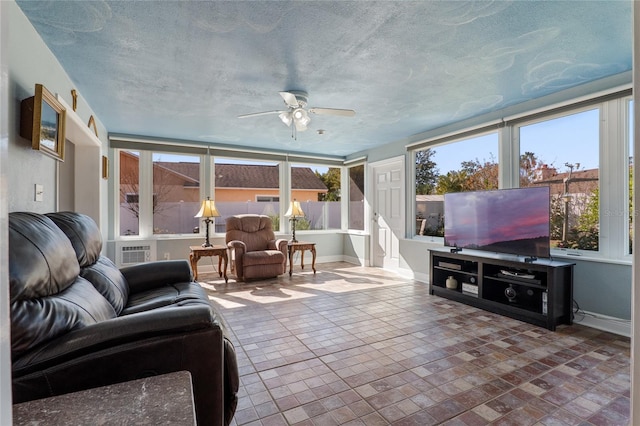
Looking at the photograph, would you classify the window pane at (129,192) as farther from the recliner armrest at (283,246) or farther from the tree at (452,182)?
the tree at (452,182)

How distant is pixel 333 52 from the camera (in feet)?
8.04

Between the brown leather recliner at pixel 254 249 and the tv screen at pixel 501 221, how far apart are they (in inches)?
101

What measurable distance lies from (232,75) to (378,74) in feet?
4.33

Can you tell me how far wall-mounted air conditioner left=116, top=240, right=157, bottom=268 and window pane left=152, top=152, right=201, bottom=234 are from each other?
351 mm

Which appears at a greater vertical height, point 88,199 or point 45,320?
point 88,199

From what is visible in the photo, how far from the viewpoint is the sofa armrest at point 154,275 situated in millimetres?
2463

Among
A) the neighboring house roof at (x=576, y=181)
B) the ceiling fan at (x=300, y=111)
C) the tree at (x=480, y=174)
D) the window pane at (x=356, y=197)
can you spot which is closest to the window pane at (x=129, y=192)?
the ceiling fan at (x=300, y=111)

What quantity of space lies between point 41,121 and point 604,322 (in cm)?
476

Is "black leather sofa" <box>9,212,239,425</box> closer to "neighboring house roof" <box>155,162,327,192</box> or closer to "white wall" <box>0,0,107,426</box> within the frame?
"white wall" <box>0,0,107,426</box>

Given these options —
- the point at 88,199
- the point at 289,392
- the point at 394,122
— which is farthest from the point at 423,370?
the point at 88,199

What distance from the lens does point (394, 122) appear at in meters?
4.33

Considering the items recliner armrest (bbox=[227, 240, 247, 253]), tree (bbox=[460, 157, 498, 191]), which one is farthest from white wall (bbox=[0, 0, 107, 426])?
tree (bbox=[460, 157, 498, 191])

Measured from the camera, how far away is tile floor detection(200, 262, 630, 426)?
1.73m

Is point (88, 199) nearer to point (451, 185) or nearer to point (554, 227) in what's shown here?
point (451, 185)
